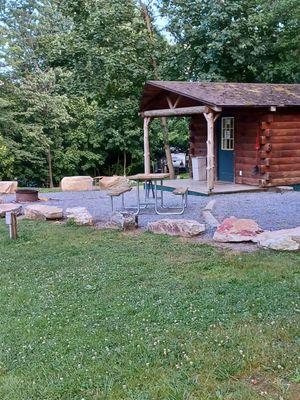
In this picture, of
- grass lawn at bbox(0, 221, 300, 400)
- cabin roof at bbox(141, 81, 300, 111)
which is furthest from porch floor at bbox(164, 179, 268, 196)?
grass lawn at bbox(0, 221, 300, 400)

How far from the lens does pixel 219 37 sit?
15.9 meters

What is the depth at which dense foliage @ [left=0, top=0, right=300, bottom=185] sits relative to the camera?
16266 mm

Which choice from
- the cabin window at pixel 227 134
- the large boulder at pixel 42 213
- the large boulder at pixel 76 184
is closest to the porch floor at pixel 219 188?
the cabin window at pixel 227 134

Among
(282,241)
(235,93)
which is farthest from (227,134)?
(282,241)

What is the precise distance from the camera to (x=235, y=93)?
11.8 meters

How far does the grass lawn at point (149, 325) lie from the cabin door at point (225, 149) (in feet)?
25.4

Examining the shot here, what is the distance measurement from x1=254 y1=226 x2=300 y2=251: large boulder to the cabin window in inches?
295

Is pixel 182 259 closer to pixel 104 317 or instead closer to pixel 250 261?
pixel 250 261

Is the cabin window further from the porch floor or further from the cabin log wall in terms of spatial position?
the cabin log wall

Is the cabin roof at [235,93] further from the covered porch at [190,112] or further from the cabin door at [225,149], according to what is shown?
the cabin door at [225,149]

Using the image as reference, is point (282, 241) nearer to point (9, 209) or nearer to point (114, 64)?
point (9, 209)

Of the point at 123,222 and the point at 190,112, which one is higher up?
the point at 190,112

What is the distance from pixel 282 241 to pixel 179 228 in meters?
1.59

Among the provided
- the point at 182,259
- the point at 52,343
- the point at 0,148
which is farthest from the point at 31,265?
the point at 0,148
